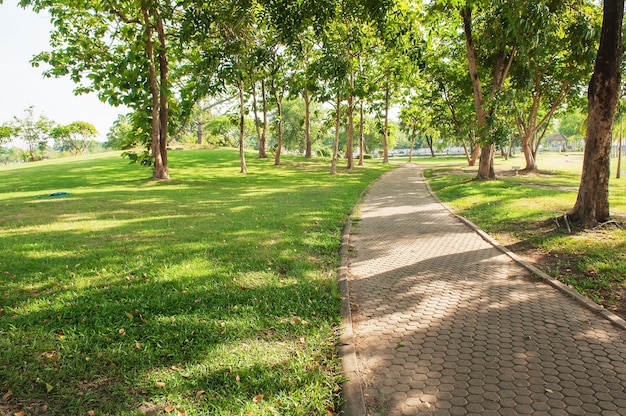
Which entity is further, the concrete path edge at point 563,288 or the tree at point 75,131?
the tree at point 75,131

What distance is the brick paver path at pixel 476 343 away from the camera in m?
2.95

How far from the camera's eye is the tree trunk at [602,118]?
7.29 meters

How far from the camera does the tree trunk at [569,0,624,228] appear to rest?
23.9ft

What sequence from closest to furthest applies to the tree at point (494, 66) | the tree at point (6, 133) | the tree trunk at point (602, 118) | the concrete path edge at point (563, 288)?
the concrete path edge at point (563, 288)
the tree trunk at point (602, 118)
the tree at point (494, 66)
the tree at point (6, 133)

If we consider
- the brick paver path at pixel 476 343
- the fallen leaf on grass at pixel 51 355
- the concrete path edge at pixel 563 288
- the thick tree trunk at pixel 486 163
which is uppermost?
the thick tree trunk at pixel 486 163

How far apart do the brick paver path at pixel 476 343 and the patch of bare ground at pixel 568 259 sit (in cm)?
43

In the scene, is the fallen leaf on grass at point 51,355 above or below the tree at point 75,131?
below

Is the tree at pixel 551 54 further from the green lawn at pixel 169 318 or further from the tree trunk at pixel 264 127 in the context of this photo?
the tree trunk at pixel 264 127

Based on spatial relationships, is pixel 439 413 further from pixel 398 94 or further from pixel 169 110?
pixel 398 94

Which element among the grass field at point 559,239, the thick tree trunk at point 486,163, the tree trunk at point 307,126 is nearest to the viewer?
the grass field at point 559,239

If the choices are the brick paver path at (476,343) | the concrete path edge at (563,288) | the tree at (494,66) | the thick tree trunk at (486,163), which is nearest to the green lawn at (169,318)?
the brick paver path at (476,343)

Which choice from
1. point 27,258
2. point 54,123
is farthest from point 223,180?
point 54,123

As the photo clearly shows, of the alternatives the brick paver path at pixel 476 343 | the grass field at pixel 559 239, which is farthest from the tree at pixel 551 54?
the brick paver path at pixel 476 343

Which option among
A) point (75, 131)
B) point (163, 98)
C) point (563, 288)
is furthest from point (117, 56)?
point (75, 131)
